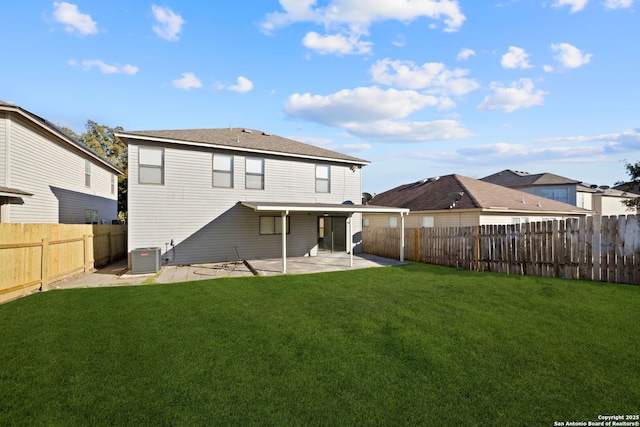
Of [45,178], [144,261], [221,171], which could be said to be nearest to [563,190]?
[221,171]

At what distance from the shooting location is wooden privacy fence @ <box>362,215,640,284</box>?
323 inches

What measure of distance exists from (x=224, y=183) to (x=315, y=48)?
23.3 ft

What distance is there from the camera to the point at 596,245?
8.59 m

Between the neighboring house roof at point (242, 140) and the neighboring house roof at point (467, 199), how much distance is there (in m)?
5.96

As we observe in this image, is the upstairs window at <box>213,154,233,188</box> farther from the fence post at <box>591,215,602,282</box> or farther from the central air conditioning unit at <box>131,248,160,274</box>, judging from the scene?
the fence post at <box>591,215,602,282</box>

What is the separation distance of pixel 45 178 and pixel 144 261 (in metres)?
5.81

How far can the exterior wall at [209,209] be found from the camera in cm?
1188

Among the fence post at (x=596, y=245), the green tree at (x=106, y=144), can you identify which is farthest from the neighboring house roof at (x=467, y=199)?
the green tree at (x=106, y=144)

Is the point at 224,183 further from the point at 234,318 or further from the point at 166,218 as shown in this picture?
the point at 234,318

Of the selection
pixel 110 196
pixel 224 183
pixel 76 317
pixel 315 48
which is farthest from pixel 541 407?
pixel 110 196

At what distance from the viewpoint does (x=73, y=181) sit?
14.4 metres

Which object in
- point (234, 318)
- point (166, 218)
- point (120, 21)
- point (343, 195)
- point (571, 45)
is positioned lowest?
point (234, 318)

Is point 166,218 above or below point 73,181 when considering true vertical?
below

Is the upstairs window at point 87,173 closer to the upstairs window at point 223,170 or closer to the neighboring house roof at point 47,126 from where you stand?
the neighboring house roof at point 47,126
